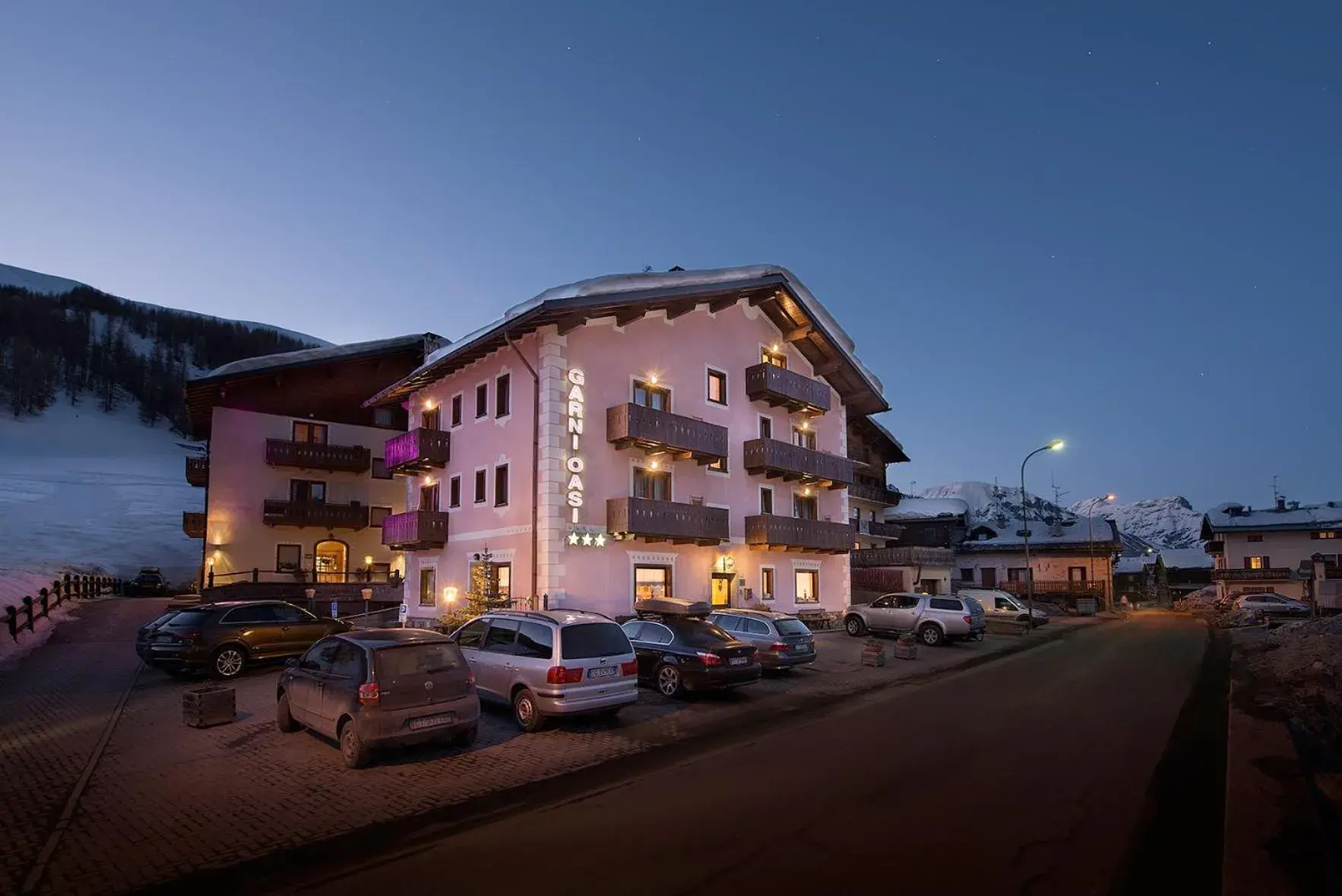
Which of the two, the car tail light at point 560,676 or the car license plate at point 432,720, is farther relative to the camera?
the car tail light at point 560,676

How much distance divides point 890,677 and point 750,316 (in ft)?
57.7

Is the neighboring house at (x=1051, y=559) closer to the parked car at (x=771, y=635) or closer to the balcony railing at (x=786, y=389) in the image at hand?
the balcony railing at (x=786, y=389)

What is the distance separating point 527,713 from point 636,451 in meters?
14.6

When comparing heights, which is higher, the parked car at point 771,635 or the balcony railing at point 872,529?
the balcony railing at point 872,529

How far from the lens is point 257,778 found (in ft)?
30.9

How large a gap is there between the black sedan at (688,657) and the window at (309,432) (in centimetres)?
2909

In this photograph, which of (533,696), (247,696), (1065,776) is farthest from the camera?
(247,696)

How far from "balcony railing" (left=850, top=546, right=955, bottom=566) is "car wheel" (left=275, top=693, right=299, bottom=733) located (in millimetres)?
38967

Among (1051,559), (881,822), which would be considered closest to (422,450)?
(881,822)

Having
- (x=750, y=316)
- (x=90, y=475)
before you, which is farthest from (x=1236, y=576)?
(x=90, y=475)

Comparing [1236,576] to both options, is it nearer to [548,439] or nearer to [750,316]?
[750,316]

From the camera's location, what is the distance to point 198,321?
6319 inches

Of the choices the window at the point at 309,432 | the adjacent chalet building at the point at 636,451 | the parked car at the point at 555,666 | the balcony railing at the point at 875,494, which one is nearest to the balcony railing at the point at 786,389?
the adjacent chalet building at the point at 636,451

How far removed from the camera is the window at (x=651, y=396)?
2702 cm
